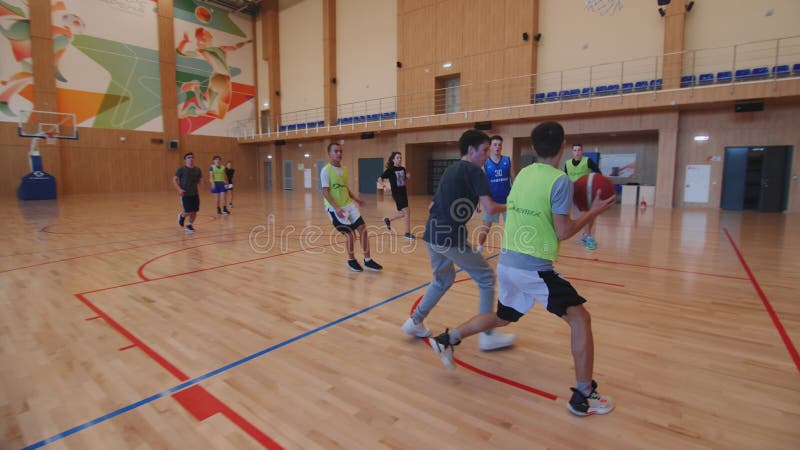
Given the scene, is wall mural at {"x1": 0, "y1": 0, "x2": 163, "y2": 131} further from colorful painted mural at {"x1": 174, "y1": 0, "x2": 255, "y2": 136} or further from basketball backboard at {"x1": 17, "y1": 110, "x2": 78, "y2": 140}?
colorful painted mural at {"x1": 174, "y1": 0, "x2": 255, "y2": 136}

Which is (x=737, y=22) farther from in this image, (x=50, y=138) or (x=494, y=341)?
(x=50, y=138)

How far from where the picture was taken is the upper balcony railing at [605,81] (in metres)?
13.0

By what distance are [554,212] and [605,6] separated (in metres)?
16.8

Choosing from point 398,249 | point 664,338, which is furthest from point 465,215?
point 398,249

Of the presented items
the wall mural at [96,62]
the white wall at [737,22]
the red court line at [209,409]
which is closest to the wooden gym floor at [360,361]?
the red court line at [209,409]

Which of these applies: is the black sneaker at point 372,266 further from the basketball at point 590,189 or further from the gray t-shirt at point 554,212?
the basketball at point 590,189

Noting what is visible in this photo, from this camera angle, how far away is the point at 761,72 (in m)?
12.8

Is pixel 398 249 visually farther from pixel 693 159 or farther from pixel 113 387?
pixel 693 159

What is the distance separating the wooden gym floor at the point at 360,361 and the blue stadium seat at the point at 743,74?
33.8ft

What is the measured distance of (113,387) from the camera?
2.49 meters

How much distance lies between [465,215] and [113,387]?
97.0 inches

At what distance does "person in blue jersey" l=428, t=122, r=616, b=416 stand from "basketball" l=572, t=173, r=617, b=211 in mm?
65

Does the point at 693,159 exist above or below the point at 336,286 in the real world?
above

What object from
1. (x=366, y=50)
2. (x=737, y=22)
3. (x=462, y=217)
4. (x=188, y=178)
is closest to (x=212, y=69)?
(x=366, y=50)
